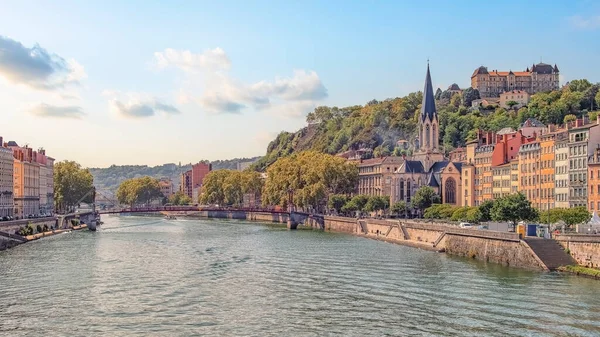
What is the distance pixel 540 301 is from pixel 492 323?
18.4 ft

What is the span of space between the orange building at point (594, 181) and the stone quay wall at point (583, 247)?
17.3 meters

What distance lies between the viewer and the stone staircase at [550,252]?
48.7 meters

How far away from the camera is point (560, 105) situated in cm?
14062

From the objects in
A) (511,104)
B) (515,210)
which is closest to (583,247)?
(515,210)

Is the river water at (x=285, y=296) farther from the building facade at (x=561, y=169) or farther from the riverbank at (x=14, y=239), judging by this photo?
the building facade at (x=561, y=169)

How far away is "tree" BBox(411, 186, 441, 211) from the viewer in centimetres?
10162

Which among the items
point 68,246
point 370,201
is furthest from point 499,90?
point 68,246

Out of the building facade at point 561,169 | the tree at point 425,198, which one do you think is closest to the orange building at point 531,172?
the building facade at point 561,169

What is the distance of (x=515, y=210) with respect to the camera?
62.6 metres

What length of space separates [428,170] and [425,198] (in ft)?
59.2

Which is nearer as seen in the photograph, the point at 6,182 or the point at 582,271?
the point at 582,271

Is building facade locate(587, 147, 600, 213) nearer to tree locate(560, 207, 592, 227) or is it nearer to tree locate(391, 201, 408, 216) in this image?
tree locate(560, 207, 592, 227)

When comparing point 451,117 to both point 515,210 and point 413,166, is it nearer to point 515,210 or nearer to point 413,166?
point 413,166

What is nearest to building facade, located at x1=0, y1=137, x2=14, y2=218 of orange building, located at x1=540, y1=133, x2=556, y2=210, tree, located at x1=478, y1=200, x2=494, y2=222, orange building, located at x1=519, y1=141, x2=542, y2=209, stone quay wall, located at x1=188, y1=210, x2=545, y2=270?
stone quay wall, located at x1=188, y1=210, x2=545, y2=270
